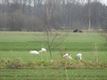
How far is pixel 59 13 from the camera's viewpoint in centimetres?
7181

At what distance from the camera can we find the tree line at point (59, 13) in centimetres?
6825

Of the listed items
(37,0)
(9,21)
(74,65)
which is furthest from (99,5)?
(74,65)

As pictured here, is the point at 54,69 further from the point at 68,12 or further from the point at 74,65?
the point at 68,12

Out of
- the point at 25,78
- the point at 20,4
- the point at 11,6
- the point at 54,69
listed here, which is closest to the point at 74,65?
the point at 54,69

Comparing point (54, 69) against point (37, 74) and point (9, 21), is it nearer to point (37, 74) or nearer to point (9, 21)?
point (37, 74)

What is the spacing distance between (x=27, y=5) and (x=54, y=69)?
222ft

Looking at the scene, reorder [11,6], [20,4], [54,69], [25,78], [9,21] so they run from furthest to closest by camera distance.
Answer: [20,4], [11,6], [9,21], [54,69], [25,78]

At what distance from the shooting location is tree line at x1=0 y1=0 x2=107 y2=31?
68250 mm

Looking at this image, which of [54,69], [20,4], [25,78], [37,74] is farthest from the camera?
[20,4]

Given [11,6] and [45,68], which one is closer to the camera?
[45,68]

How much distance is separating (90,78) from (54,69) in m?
2.69

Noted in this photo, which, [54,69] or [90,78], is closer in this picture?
[90,78]

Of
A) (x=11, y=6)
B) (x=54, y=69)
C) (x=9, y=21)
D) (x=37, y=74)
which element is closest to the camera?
(x=37, y=74)

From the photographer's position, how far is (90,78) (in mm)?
13484
